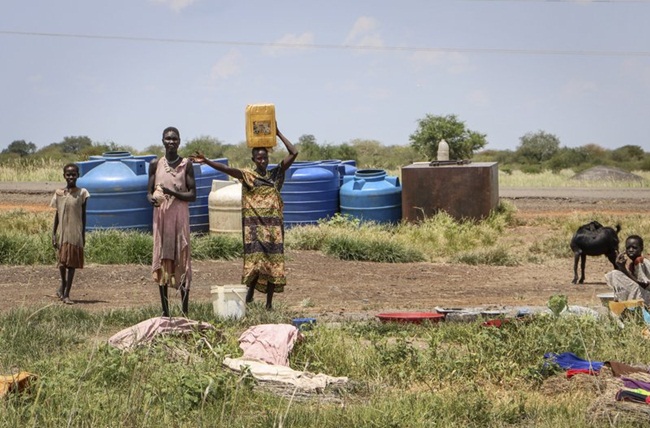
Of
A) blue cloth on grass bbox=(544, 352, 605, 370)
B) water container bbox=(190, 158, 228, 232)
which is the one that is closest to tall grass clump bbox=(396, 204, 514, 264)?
water container bbox=(190, 158, 228, 232)

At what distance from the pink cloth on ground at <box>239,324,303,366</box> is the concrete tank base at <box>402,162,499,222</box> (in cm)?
937

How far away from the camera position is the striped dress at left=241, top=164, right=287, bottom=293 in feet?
29.5

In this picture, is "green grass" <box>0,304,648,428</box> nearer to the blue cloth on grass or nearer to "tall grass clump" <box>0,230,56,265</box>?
the blue cloth on grass

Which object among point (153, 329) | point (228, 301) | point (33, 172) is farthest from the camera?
point (33, 172)

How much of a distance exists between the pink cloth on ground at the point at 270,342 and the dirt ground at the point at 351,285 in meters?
1.98

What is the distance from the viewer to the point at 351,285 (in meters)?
11.6

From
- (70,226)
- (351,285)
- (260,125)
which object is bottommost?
(351,285)

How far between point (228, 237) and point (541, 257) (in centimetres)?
407

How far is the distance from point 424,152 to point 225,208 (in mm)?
25678

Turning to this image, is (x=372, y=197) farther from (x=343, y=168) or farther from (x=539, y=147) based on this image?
(x=539, y=147)

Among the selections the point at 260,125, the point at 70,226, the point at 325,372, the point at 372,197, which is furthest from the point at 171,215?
the point at 372,197

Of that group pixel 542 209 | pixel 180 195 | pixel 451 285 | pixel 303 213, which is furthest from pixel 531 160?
pixel 180 195

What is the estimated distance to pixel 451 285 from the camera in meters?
11.7

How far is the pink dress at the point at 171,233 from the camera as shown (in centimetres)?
854
